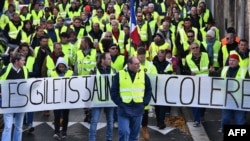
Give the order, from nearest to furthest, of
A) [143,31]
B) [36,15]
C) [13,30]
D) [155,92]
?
[155,92]
[143,31]
[13,30]
[36,15]

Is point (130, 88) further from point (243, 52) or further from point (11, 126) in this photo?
point (243, 52)

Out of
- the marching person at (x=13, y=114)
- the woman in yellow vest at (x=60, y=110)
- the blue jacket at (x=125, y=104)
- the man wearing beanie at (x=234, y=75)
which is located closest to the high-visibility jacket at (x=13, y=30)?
the woman in yellow vest at (x=60, y=110)

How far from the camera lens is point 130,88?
1227 centimetres

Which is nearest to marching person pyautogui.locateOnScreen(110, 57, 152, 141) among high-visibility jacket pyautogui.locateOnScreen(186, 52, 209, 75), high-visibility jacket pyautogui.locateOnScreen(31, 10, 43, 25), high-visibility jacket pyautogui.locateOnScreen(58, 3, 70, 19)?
high-visibility jacket pyautogui.locateOnScreen(186, 52, 209, 75)

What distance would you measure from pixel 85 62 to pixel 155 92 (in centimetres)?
187

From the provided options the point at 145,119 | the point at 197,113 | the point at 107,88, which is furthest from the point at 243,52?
the point at 107,88

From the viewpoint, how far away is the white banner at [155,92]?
1352cm

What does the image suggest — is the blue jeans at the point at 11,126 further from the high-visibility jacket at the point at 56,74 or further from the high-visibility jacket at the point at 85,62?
the high-visibility jacket at the point at 85,62

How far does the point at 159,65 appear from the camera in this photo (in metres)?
14.8

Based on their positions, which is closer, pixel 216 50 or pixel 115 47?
pixel 115 47

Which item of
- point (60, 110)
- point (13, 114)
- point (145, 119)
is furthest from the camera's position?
point (60, 110)

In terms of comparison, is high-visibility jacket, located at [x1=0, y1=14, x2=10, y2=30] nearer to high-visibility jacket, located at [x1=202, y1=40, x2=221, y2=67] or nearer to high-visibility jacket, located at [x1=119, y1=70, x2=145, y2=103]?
high-visibility jacket, located at [x1=202, y1=40, x2=221, y2=67]

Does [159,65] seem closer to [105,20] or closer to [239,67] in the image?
[239,67]

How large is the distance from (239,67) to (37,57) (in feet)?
14.7
